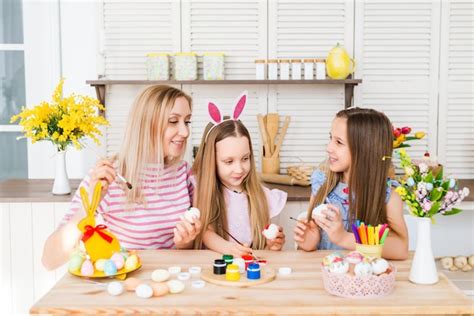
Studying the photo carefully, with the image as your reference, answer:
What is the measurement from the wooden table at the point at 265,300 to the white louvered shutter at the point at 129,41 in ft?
6.16

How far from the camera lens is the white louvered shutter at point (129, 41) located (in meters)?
3.38

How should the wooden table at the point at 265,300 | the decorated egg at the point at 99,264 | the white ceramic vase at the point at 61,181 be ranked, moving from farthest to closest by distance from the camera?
the white ceramic vase at the point at 61,181 < the decorated egg at the point at 99,264 < the wooden table at the point at 265,300

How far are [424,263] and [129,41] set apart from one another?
232cm

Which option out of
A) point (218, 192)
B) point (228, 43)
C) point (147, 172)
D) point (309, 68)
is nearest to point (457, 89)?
point (309, 68)

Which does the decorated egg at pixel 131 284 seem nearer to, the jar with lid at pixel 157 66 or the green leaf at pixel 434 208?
the green leaf at pixel 434 208

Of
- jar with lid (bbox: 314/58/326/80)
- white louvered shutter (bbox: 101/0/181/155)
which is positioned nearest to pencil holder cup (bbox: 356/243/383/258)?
jar with lid (bbox: 314/58/326/80)

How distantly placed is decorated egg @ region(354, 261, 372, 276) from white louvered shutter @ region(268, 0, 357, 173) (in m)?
1.97

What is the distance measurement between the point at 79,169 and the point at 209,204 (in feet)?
4.99

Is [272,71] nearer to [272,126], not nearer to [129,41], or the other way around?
[272,126]

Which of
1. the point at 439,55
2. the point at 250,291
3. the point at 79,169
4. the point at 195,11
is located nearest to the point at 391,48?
the point at 439,55

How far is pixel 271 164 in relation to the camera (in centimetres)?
335

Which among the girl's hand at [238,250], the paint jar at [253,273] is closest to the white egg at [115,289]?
the paint jar at [253,273]

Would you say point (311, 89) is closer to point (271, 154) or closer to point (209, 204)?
point (271, 154)

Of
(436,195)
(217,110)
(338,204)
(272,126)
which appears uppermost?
(217,110)
